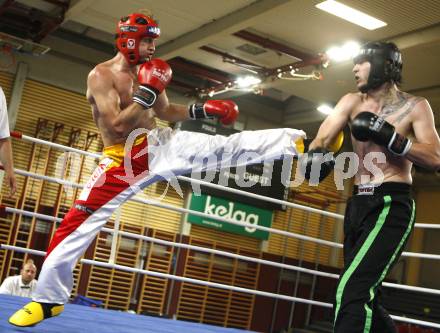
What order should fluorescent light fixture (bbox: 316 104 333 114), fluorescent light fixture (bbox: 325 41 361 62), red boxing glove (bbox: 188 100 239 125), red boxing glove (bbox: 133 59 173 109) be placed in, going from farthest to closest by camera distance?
fluorescent light fixture (bbox: 316 104 333 114) < fluorescent light fixture (bbox: 325 41 361 62) < red boxing glove (bbox: 188 100 239 125) < red boxing glove (bbox: 133 59 173 109)

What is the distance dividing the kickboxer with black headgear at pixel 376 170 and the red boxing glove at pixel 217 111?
1.03 m

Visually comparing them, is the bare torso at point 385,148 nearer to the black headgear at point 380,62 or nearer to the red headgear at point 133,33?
the black headgear at point 380,62

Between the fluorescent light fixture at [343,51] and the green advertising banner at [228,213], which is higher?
the fluorescent light fixture at [343,51]

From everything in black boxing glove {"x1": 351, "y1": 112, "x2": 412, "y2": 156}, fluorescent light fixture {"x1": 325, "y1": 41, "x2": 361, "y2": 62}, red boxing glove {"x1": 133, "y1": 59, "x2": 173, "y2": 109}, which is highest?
fluorescent light fixture {"x1": 325, "y1": 41, "x2": 361, "y2": 62}

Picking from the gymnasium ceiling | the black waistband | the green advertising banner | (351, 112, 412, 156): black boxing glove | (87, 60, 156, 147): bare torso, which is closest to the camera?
(351, 112, 412, 156): black boxing glove

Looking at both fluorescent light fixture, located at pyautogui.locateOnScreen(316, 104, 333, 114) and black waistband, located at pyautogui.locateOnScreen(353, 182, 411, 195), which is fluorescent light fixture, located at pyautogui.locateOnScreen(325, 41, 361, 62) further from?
black waistband, located at pyautogui.locateOnScreen(353, 182, 411, 195)

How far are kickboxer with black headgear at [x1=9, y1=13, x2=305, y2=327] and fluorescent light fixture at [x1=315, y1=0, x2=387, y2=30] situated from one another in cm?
404

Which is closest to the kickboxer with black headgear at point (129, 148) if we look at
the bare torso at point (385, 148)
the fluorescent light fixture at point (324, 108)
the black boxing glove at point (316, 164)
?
the bare torso at point (385, 148)

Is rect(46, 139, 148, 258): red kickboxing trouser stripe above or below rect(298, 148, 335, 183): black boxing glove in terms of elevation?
below

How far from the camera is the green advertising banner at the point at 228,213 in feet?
35.5

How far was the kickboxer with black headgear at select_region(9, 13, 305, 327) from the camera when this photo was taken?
2.81m

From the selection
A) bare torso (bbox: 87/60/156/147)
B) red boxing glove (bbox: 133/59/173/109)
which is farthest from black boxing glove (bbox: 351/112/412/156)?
bare torso (bbox: 87/60/156/147)

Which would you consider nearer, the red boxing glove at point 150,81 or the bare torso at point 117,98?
the red boxing glove at point 150,81

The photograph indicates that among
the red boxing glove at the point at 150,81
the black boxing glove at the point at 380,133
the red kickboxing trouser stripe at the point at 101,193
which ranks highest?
the red boxing glove at the point at 150,81
